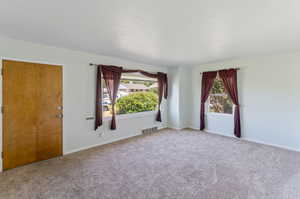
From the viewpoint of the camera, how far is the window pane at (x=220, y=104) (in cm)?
480

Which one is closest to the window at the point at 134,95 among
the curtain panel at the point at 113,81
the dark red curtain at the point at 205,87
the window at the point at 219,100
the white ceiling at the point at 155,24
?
the curtain panel at the point at 113,81

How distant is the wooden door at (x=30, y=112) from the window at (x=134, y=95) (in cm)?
116

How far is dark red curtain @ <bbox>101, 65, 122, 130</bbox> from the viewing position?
4.01 m

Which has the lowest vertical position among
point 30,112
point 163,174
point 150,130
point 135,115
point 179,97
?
point 163,174

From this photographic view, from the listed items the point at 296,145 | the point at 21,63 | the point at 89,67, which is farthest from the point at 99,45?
the point at 296,145

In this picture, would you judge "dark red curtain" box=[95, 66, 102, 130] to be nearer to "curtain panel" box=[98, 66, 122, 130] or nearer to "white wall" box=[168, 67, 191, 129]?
"curtain panel" box=[98, 66, 122, 130]

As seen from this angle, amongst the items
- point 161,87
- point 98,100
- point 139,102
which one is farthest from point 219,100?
point 98,100

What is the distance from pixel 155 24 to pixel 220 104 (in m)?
3.71

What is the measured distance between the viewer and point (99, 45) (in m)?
3.16

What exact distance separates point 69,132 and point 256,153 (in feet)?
13.4

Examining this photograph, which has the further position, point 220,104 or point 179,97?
point 179,97

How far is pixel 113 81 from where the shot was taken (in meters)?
4.14

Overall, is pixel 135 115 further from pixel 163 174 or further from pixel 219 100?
pixel 219 100

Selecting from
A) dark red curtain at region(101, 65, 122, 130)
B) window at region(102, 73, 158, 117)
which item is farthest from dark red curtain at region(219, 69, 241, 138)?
dark red curtain at region(101, 65, 122, 130)
